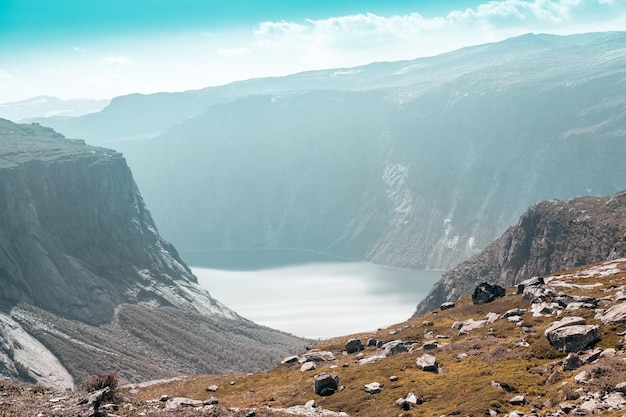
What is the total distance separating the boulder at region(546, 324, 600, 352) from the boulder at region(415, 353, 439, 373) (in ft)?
44.1

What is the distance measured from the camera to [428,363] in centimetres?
7525

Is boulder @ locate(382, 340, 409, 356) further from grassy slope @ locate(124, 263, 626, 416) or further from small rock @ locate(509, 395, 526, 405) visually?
small rock @ locate(509, 395, 526, 405)

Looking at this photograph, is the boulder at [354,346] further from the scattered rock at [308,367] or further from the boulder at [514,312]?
the boulder at [514,312]

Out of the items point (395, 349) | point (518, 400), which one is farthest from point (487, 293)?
point (518, 400)

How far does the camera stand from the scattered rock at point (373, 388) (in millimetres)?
70438

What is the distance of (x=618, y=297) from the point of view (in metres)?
78.7

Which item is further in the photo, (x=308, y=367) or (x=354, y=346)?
(x=354, y=346)

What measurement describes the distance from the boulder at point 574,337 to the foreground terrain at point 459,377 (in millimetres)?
100

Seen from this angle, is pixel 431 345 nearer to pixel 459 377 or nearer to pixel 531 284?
pixel 459 377

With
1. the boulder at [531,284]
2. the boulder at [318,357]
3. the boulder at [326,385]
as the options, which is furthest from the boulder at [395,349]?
the boulder at [531,284]

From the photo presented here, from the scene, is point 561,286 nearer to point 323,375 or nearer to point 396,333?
point 396,333

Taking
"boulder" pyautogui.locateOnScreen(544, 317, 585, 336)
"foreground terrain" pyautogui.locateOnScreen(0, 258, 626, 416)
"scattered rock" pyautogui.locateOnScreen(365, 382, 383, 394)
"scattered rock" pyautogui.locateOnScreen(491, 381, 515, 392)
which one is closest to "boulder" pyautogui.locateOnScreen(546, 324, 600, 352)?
"foreground terrain" pyautogui.locateOnScreen(0, 258, 626, 416)

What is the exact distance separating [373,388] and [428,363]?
27.4 ft

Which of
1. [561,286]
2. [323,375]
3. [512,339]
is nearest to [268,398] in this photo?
[323,375]
